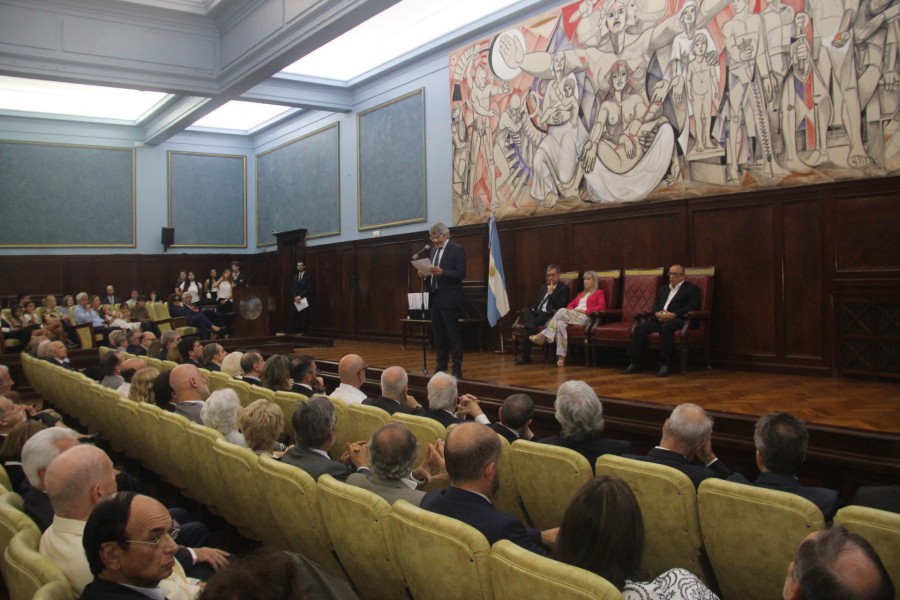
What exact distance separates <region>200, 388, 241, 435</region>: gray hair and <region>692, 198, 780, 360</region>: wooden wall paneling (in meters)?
4.80

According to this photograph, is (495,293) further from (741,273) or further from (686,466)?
(686,466)

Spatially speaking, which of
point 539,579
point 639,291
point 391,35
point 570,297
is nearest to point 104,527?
point 539,579

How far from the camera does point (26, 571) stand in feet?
5.38

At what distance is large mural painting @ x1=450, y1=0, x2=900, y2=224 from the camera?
5496 mm

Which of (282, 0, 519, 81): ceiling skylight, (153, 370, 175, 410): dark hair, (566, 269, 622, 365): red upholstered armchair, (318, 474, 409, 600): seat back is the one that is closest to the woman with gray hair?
(318, 474, 409, 600): seat back

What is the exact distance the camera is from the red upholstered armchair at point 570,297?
275 inches

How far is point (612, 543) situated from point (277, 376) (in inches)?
127

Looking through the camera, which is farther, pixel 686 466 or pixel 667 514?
pixel 686 466

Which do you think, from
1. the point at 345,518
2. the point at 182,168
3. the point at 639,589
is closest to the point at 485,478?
the point at 345,518

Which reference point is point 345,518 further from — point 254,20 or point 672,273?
point 254,20

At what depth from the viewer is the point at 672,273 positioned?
612 cm

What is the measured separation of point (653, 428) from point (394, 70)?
8290mm

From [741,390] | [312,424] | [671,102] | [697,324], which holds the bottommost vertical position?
[741,390]

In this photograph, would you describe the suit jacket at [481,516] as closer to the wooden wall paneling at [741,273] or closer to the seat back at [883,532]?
the seat back at [883,532]
